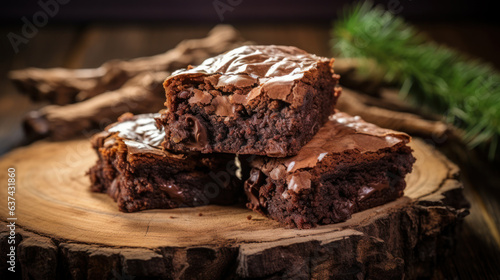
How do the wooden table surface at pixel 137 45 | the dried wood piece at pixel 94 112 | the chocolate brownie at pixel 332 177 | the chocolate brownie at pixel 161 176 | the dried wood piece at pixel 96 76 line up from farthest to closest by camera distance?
1. the dried wood piece at pixel 96 76
2. the wooden table surface at pixel 137 45
3. the dried wood piece at pixel 94 112
4. the chocolate brownie at pixel 161 176
5. the chocolate brownie at pixel 332 177

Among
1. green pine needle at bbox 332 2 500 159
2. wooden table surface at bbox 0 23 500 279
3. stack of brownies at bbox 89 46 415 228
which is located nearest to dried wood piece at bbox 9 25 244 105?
wooden table surface at bbox 0 23 500 279

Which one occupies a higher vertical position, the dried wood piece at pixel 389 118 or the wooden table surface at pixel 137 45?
the dried wood piece at pixel 389 118

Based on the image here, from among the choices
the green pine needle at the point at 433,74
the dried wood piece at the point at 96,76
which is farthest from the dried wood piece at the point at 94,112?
the green pine needle at the point at 433,74

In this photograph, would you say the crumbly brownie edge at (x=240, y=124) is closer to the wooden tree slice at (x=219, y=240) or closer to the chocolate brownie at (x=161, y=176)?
the chocolate brownie at (x=161, y=176)

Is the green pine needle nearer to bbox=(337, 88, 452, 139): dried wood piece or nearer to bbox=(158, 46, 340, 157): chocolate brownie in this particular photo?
bbox=(337, 88, 452, 139): dried wood piece

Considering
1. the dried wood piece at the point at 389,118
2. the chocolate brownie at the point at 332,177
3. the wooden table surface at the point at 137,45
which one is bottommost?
the wooden table surface at the point at 137,45
